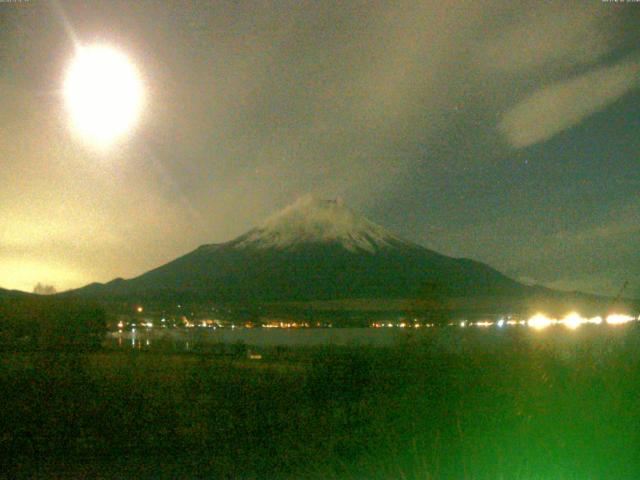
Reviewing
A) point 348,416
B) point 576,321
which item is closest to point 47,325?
point 348,416

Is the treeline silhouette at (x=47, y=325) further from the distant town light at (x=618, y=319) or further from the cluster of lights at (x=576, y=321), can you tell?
the distant town light at (x=618, y=319)

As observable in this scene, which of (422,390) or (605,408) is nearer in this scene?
(605,408)

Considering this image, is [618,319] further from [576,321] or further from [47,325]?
[47,325]

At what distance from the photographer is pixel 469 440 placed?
868cm

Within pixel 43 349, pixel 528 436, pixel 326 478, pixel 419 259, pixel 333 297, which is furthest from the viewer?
pixel 419 259

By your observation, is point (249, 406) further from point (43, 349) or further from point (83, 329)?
point (83, 329)

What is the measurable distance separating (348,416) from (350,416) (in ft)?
0.09

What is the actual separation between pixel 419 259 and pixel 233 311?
1177 inches

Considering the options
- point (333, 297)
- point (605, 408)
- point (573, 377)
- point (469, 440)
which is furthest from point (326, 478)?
point (333, 297)

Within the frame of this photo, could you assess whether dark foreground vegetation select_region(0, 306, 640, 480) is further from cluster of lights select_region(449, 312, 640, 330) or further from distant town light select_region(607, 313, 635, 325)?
cluster of lights select_region(449, 312, 640, 330)

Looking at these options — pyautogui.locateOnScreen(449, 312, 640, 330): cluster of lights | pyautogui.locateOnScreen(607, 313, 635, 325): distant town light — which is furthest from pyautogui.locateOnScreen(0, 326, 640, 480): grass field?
pyautogui.locateOnScreen(449, 312, 640, 330): cluster of lights

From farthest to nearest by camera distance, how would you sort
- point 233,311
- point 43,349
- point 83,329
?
point 233,311 → point 83,329 → point 43,349

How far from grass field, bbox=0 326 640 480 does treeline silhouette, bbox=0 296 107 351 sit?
1.01 meters

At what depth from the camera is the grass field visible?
8.41m
